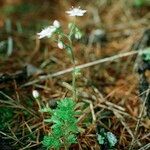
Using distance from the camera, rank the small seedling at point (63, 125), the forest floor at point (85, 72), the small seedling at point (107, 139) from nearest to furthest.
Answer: the small seedling at point (63, 125), the small seedling at point (107, 139), the forest floor at point (85, 72)

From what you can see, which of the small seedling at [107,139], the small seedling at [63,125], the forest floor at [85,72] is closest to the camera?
the small seedling at [63,125]

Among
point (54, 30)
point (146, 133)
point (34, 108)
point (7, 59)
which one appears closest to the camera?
point (54, 30)

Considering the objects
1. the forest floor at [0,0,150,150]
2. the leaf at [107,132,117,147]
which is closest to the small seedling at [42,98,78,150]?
the forest floor at [0,0,150,150]

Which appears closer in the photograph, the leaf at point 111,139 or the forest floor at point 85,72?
the leaf at point 111,139

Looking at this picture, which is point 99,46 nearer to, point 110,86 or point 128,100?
point 110,86

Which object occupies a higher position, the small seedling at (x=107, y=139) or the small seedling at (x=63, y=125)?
the small seedling at (x=63, y=125)

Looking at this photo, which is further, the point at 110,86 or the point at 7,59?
the point at 7,59

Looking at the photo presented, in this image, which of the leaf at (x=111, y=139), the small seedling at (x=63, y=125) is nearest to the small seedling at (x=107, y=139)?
the leaf at (x=111, y=139)

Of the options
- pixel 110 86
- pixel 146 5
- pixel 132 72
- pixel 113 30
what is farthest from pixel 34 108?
pixel 146 5

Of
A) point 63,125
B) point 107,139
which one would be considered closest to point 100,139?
point 107,139

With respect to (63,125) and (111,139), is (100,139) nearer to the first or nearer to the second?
(111,139)

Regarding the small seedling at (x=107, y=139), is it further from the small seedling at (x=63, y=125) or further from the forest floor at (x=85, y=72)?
the small seedling at (x=63, y=125)
